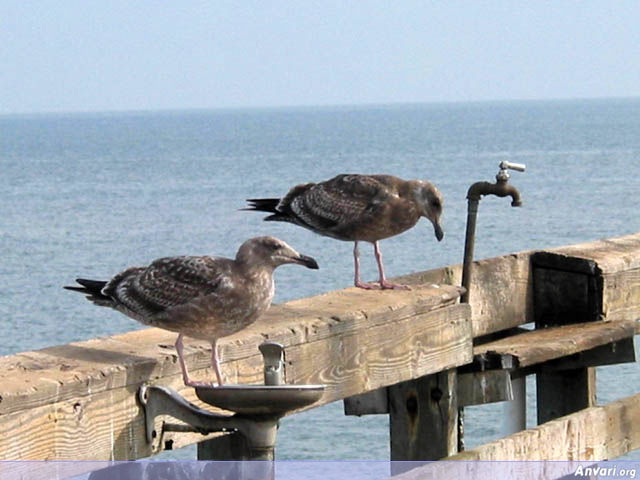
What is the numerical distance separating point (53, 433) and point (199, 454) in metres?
1.99

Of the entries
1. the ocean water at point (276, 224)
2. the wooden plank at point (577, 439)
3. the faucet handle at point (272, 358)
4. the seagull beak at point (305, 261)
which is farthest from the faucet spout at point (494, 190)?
the ocean water at point (276, 224)

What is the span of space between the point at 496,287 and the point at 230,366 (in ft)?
8.35

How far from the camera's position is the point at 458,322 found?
21.2ft

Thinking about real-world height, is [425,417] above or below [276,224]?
above

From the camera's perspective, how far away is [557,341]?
6.99m

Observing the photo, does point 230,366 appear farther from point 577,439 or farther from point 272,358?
point 577,439

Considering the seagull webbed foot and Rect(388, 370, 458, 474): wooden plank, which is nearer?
the seagull webbed foot

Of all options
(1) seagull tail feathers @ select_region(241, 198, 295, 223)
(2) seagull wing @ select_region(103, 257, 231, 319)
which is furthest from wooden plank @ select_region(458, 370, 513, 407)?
(2) seagull wing @ select_region(103, 257, 231, 319)

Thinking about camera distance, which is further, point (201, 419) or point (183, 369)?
point (183, 369)

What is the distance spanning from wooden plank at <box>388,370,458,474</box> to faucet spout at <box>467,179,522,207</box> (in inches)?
39.3

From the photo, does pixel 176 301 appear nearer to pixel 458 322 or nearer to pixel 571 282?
pixel 458 322

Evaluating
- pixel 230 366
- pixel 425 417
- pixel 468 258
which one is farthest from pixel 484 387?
pixel 230 366

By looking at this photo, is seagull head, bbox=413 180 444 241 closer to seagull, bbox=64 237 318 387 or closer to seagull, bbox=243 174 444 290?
seagull, bbox=243 174 444 290

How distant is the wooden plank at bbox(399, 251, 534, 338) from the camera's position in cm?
751
